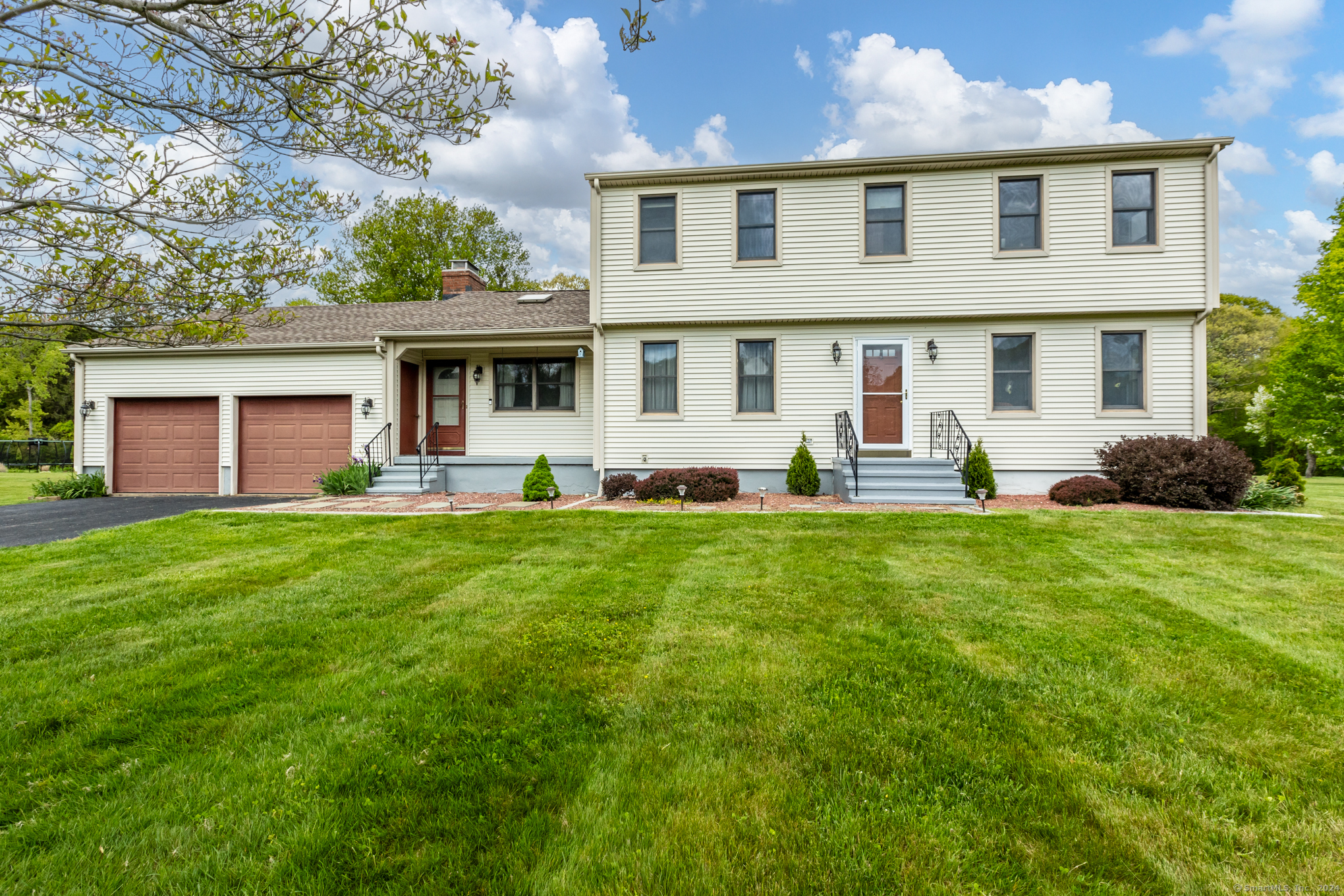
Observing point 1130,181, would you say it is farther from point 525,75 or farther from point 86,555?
point 86,555

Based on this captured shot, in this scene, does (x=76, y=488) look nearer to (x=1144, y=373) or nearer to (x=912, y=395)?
(x=912, y=395)

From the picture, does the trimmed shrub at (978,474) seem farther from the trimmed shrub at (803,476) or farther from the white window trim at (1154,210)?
the white window trim at (1154,210)

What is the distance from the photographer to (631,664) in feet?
10.7

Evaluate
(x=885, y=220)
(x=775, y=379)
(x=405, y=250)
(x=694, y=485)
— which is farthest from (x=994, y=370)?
(x=405, y=250)

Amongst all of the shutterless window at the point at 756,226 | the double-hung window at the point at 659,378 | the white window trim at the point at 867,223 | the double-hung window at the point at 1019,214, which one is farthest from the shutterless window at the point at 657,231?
the double-hung window at the point at 1019,214

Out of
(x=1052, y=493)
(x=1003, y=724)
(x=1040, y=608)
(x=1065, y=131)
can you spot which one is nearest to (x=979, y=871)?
(x=1003, y=724)

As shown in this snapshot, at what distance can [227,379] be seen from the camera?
13.3 m

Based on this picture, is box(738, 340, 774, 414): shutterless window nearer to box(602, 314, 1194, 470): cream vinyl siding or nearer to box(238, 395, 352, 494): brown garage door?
box(602, 314, 1194, 470): cream vinyl siding

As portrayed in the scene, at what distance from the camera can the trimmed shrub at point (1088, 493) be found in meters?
9.41

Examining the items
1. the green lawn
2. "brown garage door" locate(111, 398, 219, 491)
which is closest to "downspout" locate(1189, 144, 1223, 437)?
the green lawn

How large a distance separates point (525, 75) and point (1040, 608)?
4.84 metres

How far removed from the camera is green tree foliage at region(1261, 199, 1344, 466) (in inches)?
584

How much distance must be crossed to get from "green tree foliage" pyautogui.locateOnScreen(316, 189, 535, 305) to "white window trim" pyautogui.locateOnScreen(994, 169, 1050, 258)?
22.7 m

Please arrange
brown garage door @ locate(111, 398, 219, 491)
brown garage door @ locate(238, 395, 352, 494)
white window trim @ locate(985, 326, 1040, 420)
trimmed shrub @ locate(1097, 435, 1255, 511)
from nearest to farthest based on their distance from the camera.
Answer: trimmed shrub @ locate(1097, 435, 1255, 511)
white window trim @ locate(985, 326, 1040, 420)
brown garage door @ locate(238, 395, 352, 494)
brown garage door @ locate(111, 398, 219, 491)
